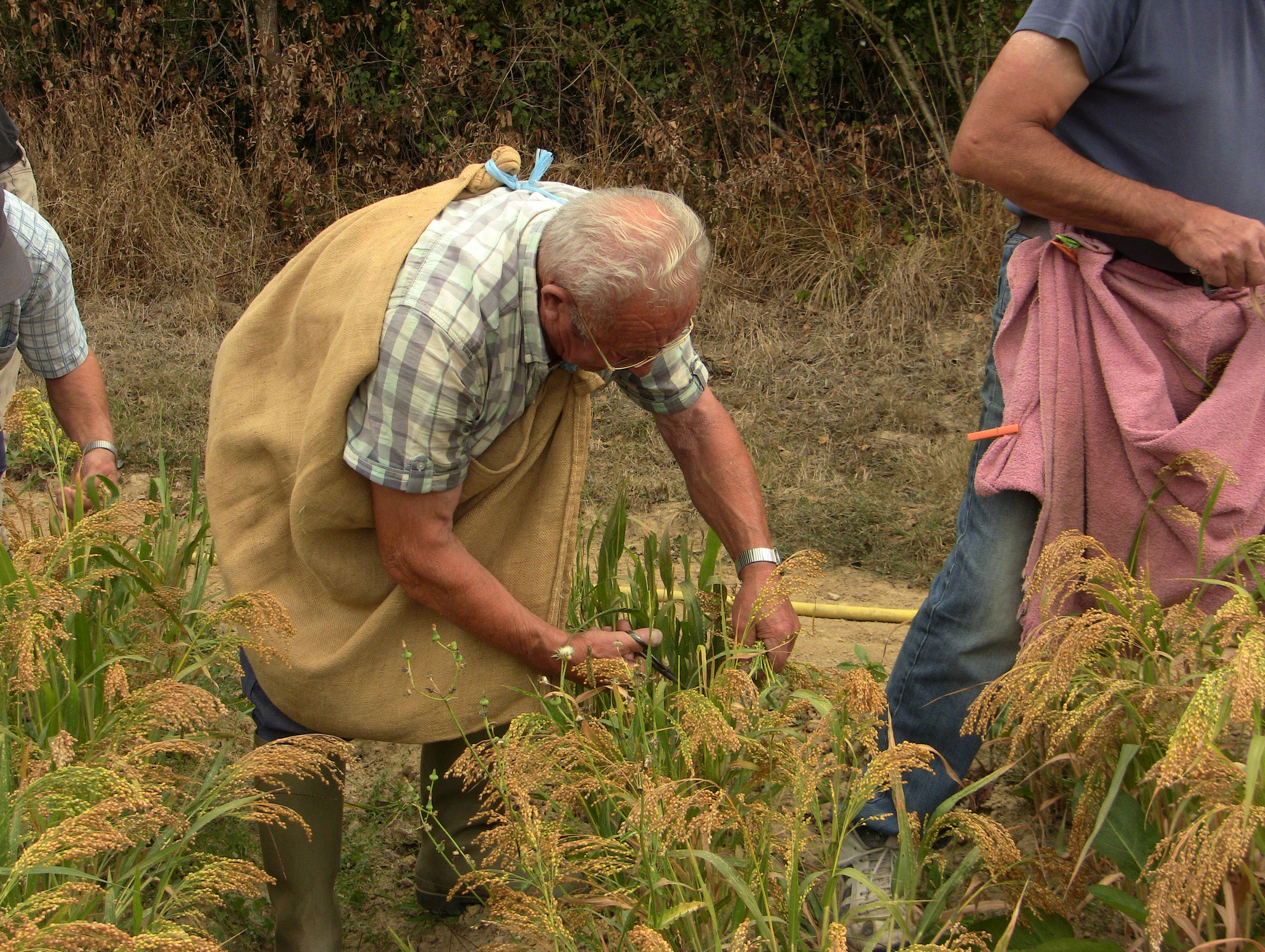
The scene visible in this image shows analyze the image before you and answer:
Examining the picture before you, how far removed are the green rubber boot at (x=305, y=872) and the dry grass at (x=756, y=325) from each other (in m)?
1.89

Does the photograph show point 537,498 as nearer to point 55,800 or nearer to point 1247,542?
point 55,800

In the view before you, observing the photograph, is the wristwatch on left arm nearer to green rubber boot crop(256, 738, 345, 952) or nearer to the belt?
green rubber boot crop(256, 738, 345, 952)

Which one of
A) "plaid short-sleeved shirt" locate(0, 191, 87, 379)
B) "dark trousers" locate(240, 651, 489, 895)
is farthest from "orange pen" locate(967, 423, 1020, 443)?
"plaid short-sleeved shirt" locate(0, 191, 87, 379)

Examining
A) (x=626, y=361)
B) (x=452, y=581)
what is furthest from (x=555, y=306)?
(x=452, y=581)

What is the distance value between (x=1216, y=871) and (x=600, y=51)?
6.17 meters

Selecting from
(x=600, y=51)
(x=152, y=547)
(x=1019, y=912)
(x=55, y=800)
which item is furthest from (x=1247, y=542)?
(x=600, y=51)

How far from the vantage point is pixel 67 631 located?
2158 millimetres

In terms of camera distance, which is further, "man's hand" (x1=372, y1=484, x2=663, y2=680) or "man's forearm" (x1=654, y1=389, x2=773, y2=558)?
Result: "man's forearm" (x1=654, y1=389, x2=773, y2=558)

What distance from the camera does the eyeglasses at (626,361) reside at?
1915 mm

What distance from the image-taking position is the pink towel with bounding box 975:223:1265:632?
78.9 inches

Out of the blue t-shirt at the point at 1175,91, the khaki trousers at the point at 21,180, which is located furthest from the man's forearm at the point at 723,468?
the khaki trousers at the point at 21,180

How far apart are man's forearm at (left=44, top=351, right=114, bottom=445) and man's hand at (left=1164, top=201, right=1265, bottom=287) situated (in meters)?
2.32

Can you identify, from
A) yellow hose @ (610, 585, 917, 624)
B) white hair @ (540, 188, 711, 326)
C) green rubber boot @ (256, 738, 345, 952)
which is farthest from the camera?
yellow hose @ (610, 585, 917, 624)

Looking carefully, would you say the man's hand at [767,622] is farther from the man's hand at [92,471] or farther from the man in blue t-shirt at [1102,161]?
the man's hand at [92,471]
